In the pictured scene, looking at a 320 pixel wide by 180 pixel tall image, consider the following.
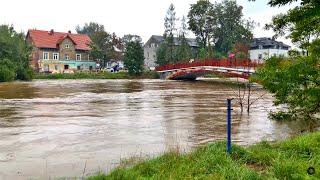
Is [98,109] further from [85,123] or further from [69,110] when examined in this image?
[85,123]

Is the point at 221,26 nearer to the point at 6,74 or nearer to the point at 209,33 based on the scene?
the point at 209,33

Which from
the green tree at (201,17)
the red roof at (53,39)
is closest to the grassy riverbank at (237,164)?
the green tree at (201,17)

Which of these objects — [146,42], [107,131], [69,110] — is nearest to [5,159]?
[107,131]

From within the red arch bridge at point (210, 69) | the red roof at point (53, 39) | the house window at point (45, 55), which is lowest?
the red arch bridge at point (210, 69)

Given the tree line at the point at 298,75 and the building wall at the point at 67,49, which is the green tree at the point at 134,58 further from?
the tree line at the point at 298,75

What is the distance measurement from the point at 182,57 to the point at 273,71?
64.7 metres

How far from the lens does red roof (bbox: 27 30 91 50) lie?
258 ft

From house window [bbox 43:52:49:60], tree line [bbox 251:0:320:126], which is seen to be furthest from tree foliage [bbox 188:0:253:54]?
tree line [bbox 251:0:320:126]

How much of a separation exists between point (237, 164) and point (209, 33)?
246ft

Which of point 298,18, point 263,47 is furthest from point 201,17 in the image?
point 298,18

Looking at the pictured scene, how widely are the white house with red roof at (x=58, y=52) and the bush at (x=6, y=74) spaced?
24.0 m

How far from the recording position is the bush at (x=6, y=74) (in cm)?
5047

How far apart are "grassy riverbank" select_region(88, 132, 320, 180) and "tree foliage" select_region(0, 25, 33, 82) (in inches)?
1913

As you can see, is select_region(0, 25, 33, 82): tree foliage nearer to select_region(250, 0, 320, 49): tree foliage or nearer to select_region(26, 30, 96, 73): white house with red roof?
select_region(26, 30, 96, 73): white house with red roof
